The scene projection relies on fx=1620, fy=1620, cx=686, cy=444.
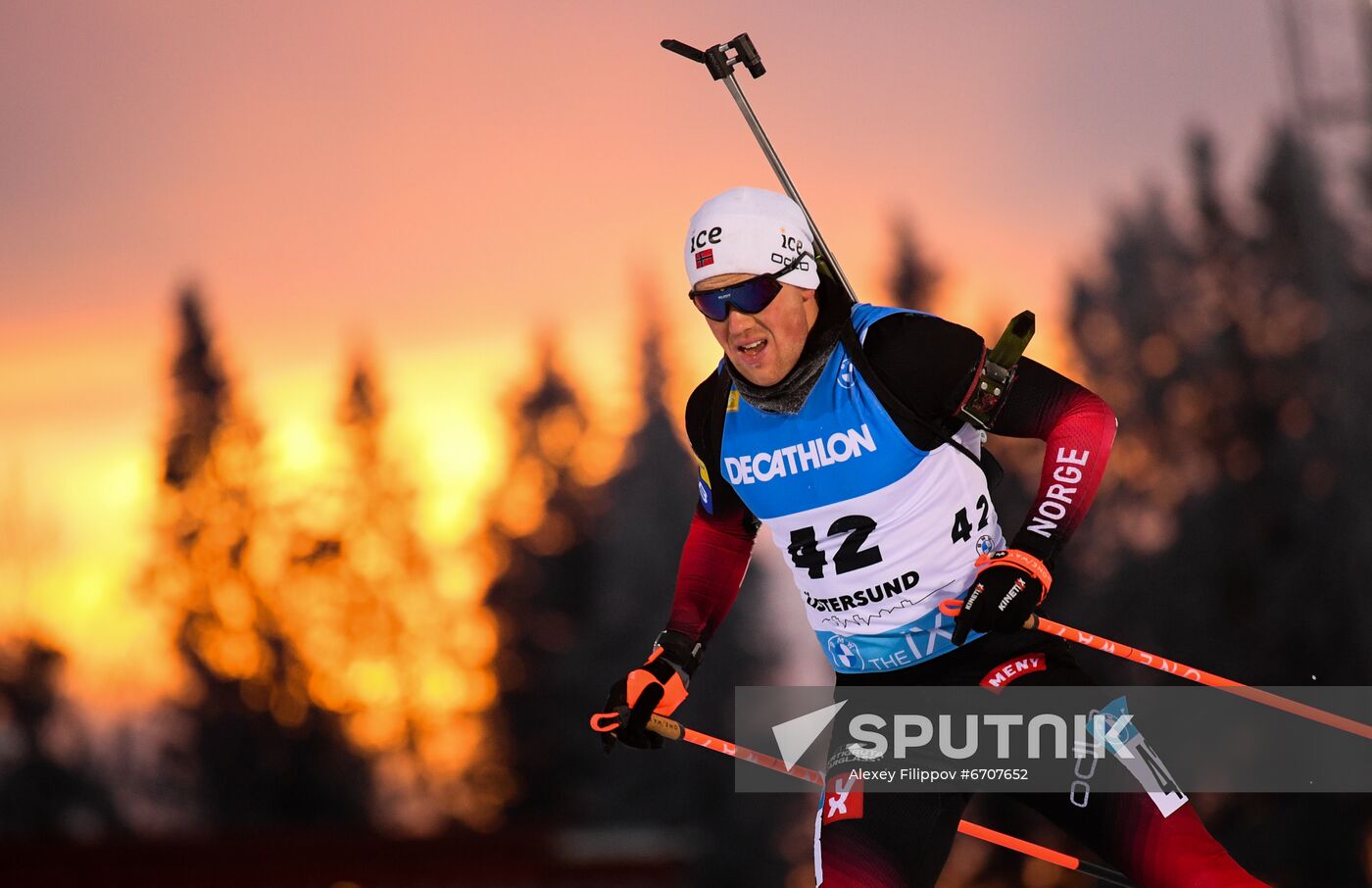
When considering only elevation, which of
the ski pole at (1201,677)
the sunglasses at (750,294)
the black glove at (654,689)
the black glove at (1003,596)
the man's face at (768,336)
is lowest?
the ski pole at (1201,677)

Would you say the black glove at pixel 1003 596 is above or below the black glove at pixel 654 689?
below

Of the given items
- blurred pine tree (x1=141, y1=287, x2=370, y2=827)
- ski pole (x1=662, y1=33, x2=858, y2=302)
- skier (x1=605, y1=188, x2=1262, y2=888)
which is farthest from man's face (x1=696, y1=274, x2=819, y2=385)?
blurred pine tree (x1=141, y1=287, x2=370, y2=827)

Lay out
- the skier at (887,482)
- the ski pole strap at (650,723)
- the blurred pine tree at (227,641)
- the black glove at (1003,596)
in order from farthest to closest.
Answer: the blurred pine tree at (227,641)
the ski pole strap at (650,723)
the skier at (887,482)
the black glove at (1003,596)

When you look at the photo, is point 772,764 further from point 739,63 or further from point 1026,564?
point 739,63

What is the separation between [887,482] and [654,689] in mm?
1041

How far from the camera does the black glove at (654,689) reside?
4.92 meters

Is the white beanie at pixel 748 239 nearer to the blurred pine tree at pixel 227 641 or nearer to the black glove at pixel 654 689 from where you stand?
the black glove at pixel 654 689

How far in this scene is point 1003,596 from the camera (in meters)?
4.19

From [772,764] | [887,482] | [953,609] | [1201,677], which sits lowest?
[1201,677]

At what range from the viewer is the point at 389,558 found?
33562 millimetres

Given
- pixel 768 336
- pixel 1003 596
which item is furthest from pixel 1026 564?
pixel 768 336

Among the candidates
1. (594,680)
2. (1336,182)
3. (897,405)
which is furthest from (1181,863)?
(594,680)

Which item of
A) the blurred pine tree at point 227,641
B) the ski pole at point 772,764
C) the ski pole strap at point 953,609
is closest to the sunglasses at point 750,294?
the ski pole strap at point 953,609

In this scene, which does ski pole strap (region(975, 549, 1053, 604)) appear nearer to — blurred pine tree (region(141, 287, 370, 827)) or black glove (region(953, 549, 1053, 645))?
black glove (region(953, 549, 1053, 645))
